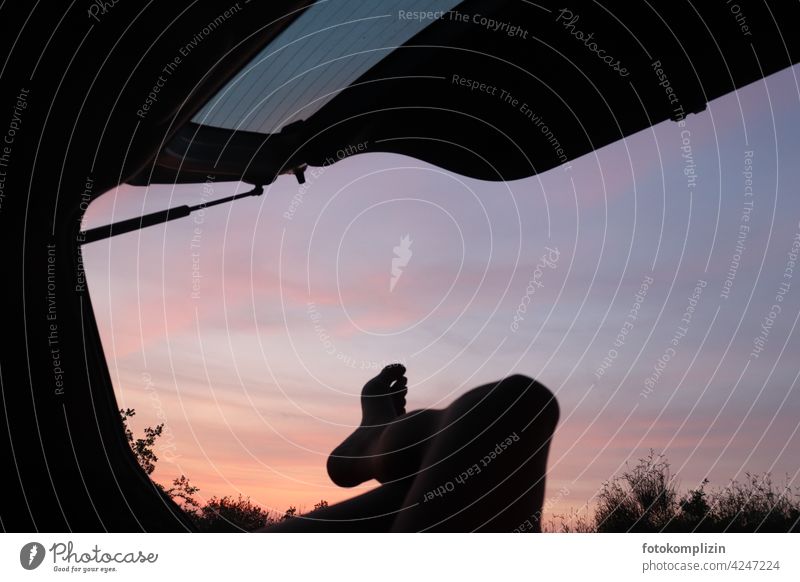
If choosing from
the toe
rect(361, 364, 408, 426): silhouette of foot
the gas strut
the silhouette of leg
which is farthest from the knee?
the gas strut

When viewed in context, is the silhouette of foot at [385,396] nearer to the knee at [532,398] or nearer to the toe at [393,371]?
the toe at [393,371]

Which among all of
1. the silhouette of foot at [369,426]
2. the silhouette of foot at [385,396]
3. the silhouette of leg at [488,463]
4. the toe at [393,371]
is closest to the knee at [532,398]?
the silhouette of leg at [488,463]

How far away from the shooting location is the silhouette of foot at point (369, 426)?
2.44 metres

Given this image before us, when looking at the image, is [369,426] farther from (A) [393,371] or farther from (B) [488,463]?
(B) [488,463]

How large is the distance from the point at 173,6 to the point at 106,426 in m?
1.28

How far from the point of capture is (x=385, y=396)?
9.28ft

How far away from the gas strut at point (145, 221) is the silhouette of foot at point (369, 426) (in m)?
0.95

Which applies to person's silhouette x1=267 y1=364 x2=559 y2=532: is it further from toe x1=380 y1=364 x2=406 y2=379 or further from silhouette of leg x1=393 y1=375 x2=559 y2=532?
toe x1=380 y1=364 x2=406 y2=379

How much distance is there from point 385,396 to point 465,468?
2.96 ft

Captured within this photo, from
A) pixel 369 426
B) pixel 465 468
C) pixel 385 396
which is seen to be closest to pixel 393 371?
pixel 385 396

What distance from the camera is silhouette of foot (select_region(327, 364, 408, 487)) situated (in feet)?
8.02

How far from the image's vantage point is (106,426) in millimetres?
2158

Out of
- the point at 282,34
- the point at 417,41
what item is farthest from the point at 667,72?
the point at 282,34
